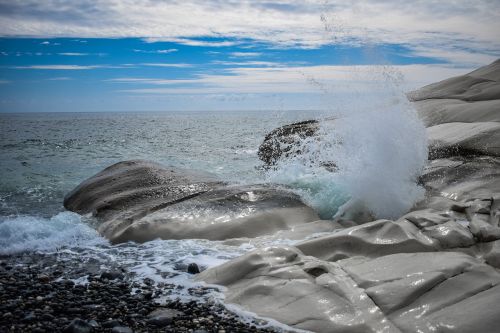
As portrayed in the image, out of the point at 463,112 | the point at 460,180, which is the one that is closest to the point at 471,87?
the point at 463,112

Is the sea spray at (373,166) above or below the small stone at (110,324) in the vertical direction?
above

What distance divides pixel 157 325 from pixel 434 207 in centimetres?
508

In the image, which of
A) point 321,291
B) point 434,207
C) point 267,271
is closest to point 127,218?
point 267,271

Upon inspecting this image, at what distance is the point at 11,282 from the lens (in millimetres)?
5383

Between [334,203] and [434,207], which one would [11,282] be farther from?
[434,207]

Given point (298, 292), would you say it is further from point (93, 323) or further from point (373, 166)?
point (373, 166)

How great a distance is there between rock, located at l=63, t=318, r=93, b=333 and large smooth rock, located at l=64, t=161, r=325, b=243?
317 centimetres

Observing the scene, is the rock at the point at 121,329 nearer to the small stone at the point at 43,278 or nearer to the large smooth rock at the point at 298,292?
the large smooth rock at the point at 298,292

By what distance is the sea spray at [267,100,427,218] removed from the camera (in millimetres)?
7844

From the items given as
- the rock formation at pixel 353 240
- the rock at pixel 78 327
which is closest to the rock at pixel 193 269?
the rock formation at pixel 353 240

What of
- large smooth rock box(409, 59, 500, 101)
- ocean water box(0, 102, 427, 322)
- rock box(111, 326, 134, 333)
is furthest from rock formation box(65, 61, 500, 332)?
large smooth rock box(409, 59, 500, 101)

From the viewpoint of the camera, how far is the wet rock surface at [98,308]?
420 centimetres

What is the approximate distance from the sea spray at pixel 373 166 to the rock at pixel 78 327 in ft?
16.7

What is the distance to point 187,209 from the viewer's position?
8.01m
